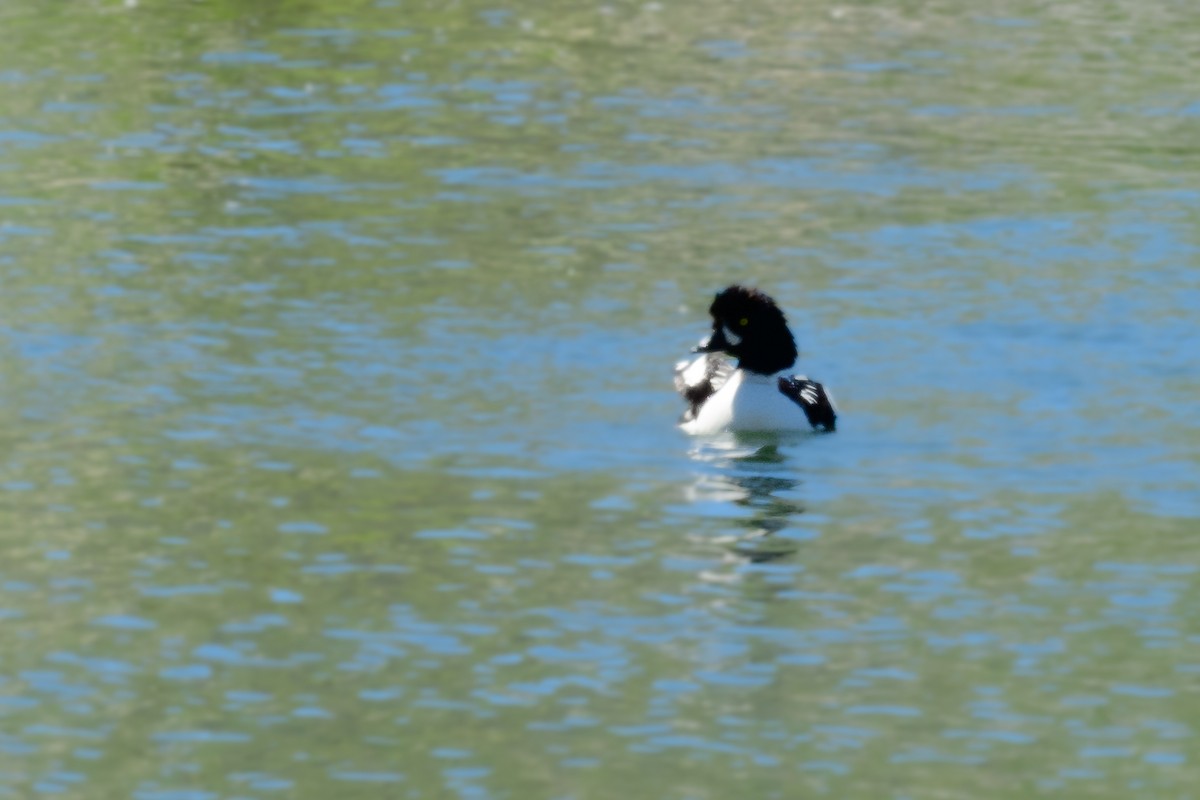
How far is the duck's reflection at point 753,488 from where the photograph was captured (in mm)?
15930

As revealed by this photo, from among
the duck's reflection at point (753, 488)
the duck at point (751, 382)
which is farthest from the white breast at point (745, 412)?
the duck's reflection at point (753, 488)

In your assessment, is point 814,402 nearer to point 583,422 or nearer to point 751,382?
point 751,382

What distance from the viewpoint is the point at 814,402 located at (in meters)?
19.1

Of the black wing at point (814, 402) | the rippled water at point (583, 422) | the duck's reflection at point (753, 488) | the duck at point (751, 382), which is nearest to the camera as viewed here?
the rippled water at point (583, 422)

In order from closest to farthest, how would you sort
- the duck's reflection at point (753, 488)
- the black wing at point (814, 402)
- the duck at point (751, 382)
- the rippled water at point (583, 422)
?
the rippled water at point (583, 422) → the duck's reflection at point (753, 488) → the black wing at point (814, 402) → the duck at point (751, 382)

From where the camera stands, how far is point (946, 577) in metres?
15.1

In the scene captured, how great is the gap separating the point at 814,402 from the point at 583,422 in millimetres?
1687

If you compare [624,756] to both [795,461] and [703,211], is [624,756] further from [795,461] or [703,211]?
[703,211]

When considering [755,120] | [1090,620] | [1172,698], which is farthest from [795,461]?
[755,120]

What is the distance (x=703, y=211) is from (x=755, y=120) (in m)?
4.43

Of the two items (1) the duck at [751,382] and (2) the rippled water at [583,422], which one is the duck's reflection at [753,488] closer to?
(2) the rippled water at [583,422]

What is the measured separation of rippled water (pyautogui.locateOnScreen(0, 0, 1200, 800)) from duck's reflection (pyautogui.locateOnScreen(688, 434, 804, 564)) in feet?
0.16

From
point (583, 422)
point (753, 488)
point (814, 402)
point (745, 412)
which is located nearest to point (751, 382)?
point (745, 412)

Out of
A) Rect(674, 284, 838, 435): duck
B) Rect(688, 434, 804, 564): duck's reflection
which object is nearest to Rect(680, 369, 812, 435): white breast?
Rect(674, 284, 838, 435): duck
